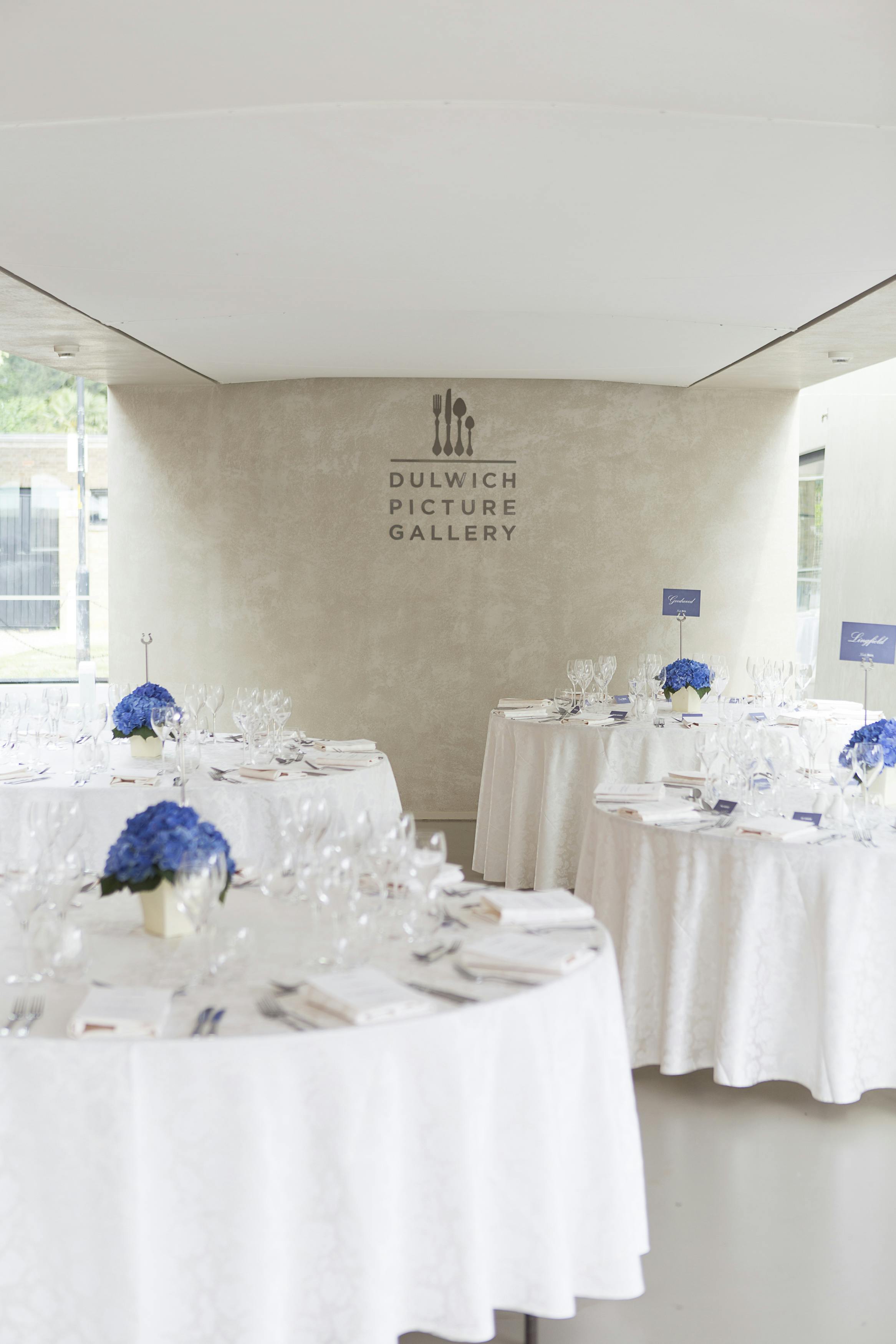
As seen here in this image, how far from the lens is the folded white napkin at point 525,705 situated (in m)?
6.96

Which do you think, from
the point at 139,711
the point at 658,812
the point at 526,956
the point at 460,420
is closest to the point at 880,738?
the point at 658,812

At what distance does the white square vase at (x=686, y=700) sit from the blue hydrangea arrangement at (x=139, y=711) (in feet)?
10.4

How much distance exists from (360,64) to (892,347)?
5.01 m

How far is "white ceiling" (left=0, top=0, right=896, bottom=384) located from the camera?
3000 mm

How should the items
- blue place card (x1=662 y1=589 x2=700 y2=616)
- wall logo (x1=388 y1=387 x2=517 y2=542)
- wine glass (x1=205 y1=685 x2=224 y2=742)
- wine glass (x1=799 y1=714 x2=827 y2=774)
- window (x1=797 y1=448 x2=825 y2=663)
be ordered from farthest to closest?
window (x1=797 y1=448 x2=825 y2=663)
wall logo (x1=388 y1=387 x2=517 y2=542)
blue place card (x1=662 y1=589 x2=700 y2=616)
wine glass (x1=205 y1=685 x2=224 y2=742)
wine glass (x1=799 y1=714 x2=827 y2=774)

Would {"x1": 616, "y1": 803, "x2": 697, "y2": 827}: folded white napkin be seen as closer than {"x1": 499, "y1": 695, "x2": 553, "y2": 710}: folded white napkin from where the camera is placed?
Yes

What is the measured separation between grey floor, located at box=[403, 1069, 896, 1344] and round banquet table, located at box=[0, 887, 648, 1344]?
548mm

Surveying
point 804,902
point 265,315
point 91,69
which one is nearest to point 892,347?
point 265,315

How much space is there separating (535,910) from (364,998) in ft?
2.19

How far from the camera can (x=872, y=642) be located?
5.52 meters

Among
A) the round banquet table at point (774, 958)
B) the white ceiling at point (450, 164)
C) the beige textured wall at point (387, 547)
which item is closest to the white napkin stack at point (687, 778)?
the round banquet table at point (774, 958)

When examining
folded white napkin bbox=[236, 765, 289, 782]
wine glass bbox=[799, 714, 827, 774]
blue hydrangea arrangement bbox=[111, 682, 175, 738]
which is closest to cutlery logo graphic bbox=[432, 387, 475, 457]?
blue hydrangea arrangement bbox=[111, 682, 175, 738]

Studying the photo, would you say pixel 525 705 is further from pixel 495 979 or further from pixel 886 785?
pixel 495 979

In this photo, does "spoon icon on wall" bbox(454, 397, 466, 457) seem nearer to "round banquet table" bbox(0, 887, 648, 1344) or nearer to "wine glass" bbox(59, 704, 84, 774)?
"wine glass" bbox(59, 704, 84, 774)
